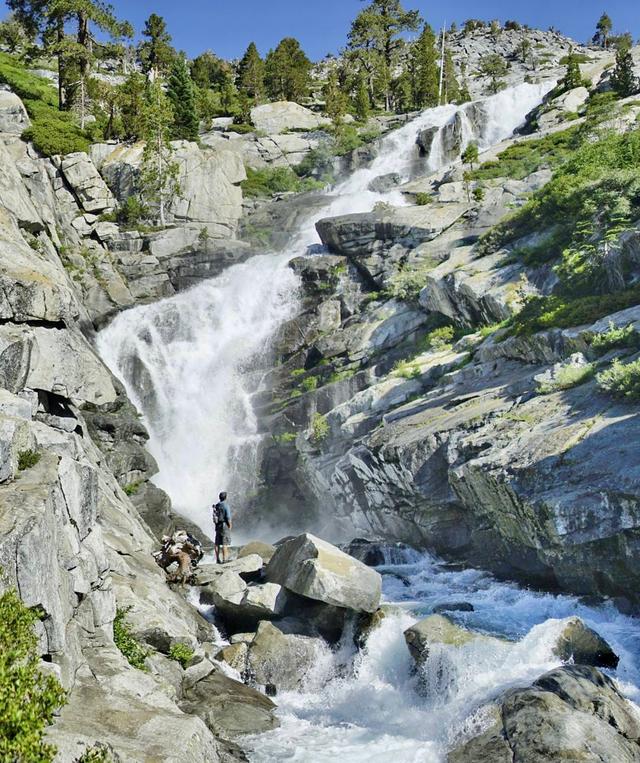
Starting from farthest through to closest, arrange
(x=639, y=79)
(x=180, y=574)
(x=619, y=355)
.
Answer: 1. (x=639, y=79)
2. (x=180, y=574)
3. (x=619, y=355)

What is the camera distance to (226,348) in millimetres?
37719

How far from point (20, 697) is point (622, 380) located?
14.4 metres

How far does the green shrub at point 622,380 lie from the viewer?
622 inches

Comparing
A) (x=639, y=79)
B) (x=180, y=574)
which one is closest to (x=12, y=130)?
(x=180, y=574)

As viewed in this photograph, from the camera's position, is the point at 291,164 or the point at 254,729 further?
the point at 291,164

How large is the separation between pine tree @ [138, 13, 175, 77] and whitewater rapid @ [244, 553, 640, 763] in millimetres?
75238

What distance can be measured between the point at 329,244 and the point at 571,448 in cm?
2770

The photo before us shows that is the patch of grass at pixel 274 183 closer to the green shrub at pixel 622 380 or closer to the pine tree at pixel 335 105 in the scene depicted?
the pine tree at pixel 335 105

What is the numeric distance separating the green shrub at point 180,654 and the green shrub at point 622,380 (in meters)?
11.7

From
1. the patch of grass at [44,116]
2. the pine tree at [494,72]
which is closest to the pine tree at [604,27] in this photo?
the pine tree at [494,72]

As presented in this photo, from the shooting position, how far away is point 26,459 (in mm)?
12211

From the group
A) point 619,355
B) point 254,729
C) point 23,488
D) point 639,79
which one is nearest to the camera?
point 23,488

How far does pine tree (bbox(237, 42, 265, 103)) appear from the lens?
77525 millimetres

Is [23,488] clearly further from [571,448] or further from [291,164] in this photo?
[291,164]
